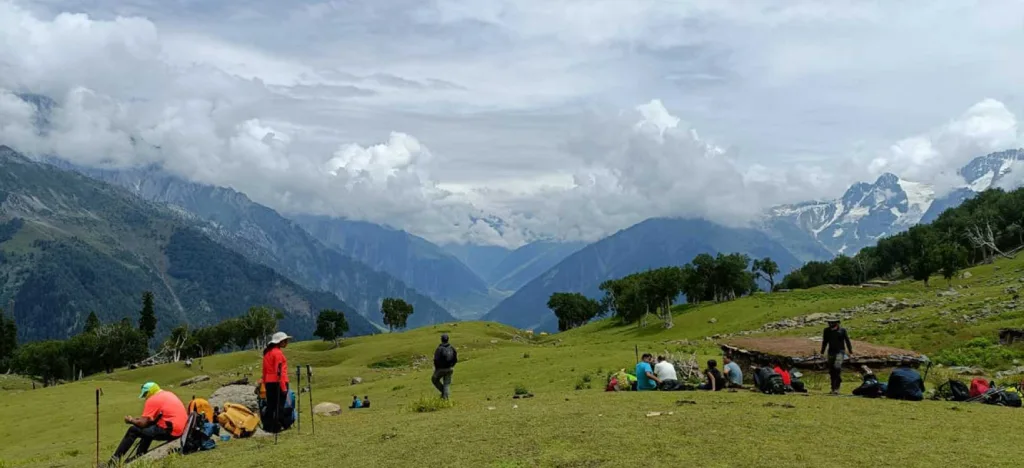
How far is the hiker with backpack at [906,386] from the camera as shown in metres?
21.5

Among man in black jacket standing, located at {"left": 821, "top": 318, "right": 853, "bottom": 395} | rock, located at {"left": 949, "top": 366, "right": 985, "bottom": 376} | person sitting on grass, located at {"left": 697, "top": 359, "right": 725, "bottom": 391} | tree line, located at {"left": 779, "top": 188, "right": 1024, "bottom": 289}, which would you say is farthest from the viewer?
tree line, located at {"left": 779, "top": 188, "right": 1024, "bottom": 289}

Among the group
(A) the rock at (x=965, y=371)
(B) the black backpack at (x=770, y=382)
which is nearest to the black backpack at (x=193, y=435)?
(B) the black backpack at (x=770, y=382)

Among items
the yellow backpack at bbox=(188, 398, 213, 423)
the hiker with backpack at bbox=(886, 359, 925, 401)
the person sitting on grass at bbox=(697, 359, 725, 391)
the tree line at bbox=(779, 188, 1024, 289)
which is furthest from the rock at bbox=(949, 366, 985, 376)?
the tree line at bbox=(779, 188, 1024, 289)

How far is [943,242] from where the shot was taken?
12712cm

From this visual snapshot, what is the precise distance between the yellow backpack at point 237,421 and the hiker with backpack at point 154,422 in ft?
4.49

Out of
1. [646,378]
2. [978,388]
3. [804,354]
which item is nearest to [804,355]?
[804,354]

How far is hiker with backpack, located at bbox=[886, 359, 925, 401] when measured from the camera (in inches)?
845

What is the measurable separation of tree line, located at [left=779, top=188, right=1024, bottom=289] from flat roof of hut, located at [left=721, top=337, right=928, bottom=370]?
345ft

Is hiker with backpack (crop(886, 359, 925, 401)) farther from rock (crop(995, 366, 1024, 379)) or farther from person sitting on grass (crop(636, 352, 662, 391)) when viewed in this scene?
rock (crop(995, 366, 1024, 379))

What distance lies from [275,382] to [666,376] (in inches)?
602

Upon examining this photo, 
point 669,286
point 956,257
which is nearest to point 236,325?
point 669,286

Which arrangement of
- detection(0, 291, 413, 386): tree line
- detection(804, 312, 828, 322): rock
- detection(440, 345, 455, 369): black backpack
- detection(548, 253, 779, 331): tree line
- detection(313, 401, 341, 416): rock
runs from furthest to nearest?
1. detection(0, 291, 413, 386): tree line
2. detection(548, 253, 779, 331): tree line
3. detection(804, 312, 828, 322): rock
4. detection(313, 401, 341, 416): rock
5. detection(440, 345, 455, 369): black backpack

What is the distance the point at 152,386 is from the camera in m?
18.7

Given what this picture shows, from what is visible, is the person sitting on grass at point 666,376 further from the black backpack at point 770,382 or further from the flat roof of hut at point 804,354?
the flat roof of hut at point 804,354
